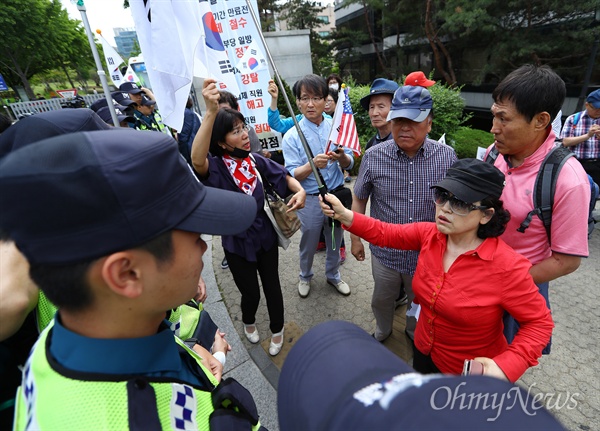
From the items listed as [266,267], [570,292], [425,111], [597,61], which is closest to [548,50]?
[597,61]

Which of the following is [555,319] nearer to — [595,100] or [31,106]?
[595,100]

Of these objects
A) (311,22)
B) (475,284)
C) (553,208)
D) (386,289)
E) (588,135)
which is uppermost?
(311,22)

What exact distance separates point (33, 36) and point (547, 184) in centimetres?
3485

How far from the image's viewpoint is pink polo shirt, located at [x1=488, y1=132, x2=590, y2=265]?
1.58 metres

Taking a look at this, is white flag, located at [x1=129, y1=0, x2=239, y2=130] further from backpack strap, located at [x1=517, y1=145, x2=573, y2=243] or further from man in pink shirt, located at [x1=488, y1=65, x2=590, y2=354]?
backpack strap, located at [x1=517, y1=145, x2=573, y2=243]

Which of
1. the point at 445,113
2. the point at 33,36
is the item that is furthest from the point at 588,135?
the point at 33,36

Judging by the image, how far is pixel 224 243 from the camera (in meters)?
2.44

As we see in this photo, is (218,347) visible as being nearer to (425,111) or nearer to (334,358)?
(334,358)

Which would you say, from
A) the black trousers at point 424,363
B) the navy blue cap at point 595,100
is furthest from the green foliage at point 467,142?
the black trousers at point 424,363

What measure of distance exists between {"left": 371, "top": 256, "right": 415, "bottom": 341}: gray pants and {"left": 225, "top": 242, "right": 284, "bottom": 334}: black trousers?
85 cm

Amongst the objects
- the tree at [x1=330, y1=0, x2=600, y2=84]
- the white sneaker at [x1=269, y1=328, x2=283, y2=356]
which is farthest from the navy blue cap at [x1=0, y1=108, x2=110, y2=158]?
the tree at [x1=330, y1=0, x2=600, y2=84]

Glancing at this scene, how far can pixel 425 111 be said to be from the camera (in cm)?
210

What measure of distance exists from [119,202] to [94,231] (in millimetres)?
84

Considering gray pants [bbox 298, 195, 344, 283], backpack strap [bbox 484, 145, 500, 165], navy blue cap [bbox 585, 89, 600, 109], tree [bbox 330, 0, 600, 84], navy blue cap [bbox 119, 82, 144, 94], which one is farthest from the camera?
tree [bbox 330, 0, 600, 84]
